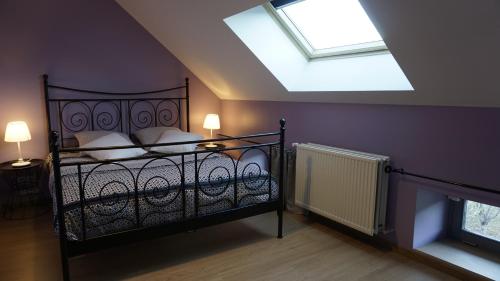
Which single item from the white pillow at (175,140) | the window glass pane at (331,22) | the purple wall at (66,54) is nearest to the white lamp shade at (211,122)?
the white pillow at (175,140)

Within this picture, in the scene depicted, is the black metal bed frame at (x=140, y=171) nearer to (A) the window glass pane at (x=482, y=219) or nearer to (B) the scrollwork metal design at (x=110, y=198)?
(B) the scrollwork metal design at (x=110, y=198)

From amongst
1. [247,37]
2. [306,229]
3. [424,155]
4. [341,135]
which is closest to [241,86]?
[247,37]

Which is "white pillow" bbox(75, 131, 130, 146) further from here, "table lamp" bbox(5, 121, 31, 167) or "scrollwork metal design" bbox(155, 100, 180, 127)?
"scrollwork metal design" bbox(155, 100, 180, 127)

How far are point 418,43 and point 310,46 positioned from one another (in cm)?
130

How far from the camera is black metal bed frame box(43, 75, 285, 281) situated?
191 centimetres

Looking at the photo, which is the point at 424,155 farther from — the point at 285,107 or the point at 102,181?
the point at 102,181

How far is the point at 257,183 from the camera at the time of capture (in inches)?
103

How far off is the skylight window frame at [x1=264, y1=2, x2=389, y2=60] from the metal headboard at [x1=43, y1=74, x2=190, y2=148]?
66.0 inches

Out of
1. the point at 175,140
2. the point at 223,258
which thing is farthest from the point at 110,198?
the point at 175,140

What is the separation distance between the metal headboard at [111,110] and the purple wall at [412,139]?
5.46 feet

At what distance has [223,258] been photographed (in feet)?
7.78

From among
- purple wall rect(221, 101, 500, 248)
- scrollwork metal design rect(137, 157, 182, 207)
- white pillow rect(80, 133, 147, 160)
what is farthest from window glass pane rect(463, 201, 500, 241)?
white pillow rect(80, 133, 147, 160)

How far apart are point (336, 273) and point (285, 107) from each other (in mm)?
1727

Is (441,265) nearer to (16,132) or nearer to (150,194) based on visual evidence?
(150,194)
